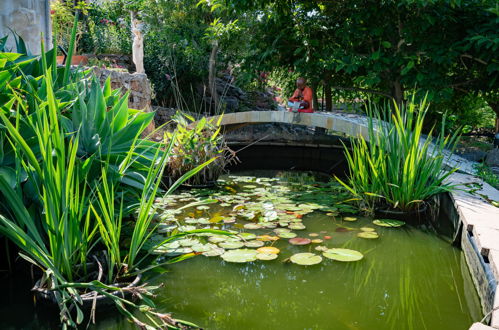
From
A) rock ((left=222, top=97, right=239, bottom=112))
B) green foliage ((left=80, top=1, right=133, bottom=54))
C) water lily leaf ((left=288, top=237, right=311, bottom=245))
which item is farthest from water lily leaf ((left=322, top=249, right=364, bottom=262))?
green foliage ((left=80, top=1, right=133, bottom=54))

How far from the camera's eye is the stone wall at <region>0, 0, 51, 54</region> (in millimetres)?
4637

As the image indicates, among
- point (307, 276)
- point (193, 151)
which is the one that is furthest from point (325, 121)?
point (307, 276)

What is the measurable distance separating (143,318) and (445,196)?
297 centimetres

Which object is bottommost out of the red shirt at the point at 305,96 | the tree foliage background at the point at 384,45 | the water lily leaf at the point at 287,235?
the water lily leaf at the point at 287,235

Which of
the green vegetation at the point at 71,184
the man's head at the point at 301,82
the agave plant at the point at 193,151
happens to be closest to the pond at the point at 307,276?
the green vegetation at the point at 71,184

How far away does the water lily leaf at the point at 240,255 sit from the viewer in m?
2.63

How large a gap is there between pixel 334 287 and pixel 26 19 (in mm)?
4334

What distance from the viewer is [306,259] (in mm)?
2656

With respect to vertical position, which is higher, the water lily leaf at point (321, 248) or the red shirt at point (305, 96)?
the red shirt at point (305, 96)

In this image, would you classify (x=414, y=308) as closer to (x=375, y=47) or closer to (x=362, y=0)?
(x=362, y=0)

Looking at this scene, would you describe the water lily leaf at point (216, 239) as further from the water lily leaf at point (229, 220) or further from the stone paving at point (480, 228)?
the stone paving at point (480, 228)

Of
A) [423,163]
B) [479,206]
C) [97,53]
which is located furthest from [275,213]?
[97,53]

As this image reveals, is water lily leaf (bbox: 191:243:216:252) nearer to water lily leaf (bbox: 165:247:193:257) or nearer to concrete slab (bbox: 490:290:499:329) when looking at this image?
water lily leaf (bbox: 165:247:193:257)

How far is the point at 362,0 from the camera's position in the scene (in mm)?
5996
